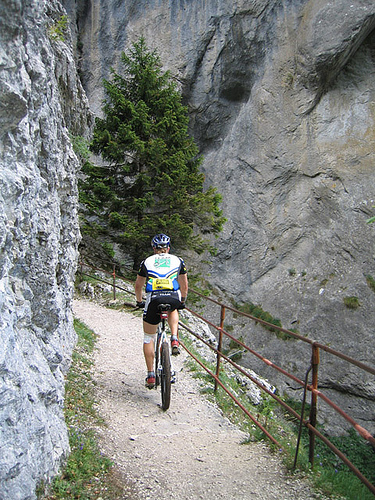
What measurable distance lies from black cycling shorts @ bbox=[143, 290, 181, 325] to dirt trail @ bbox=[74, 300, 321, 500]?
1250 millimetres

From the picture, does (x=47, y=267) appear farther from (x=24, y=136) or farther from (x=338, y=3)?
(x=338, y=3)

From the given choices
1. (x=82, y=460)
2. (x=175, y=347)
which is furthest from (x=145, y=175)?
(x=82, y=460)

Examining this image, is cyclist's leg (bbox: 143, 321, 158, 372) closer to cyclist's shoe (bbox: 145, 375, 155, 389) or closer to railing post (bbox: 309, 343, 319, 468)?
cyclist's shoe (bbox: 145, 375, 155, 389)

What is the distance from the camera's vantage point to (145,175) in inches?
Result: 484

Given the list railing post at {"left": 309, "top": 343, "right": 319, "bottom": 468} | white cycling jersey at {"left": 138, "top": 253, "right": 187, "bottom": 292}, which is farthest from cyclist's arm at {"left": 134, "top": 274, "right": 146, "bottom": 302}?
railing post at {"left": 309, "top": 343, "right": 319, "bottom": 468}

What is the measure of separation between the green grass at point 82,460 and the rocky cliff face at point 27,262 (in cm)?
13

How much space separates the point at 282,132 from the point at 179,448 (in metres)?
19.4

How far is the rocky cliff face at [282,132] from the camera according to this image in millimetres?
17672

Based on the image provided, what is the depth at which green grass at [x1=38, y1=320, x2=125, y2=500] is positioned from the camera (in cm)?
292

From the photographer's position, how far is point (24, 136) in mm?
3082

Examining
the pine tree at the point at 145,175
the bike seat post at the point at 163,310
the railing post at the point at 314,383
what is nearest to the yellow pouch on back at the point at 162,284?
the bike seat post at the point at 163,310

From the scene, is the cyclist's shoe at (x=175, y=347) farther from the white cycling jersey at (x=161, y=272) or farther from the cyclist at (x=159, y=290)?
the white cycling jersey at (x=161, y=272)

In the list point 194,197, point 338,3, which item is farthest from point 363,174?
point 194,197

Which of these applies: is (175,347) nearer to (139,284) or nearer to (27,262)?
(139,284)
